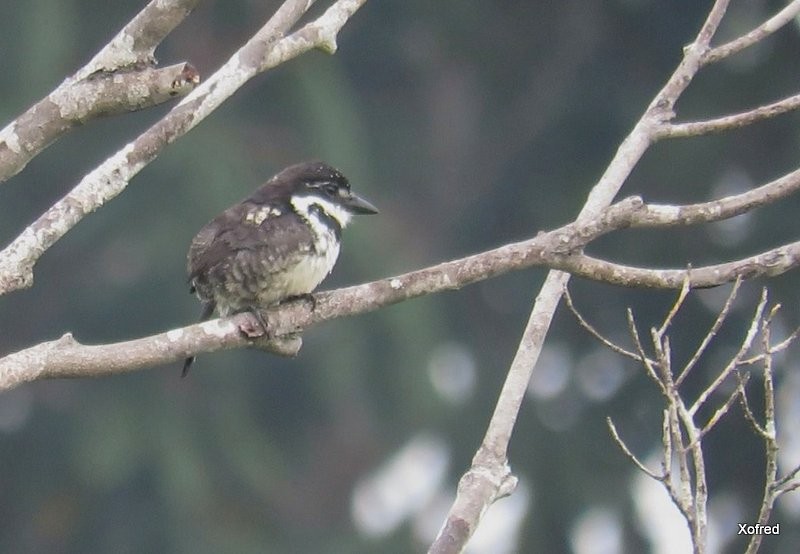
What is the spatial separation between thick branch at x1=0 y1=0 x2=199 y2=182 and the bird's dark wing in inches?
40.4

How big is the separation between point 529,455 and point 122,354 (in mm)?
8010

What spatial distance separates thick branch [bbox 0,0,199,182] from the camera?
3686 millimetres

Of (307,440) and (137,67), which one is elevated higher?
(307,440)

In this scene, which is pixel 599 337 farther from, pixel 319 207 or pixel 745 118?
pixel 319 207

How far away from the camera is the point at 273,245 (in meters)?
4.71

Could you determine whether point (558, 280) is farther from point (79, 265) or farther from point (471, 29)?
point (471, 29)

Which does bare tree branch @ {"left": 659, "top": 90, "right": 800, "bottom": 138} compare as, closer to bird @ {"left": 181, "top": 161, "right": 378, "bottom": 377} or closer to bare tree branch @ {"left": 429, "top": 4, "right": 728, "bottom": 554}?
bare tree branch @ {"left": 429, "top": 4, "right": 728, "bottom": 554}

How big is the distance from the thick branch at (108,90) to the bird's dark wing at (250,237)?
103cm

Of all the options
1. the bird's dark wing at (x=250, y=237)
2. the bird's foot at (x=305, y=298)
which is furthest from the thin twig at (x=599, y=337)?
the bird's dark wing at (x=250, y=237)

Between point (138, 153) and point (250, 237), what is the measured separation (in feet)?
3.43

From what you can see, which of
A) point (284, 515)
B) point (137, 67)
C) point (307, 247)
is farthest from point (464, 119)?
point (137, 67)

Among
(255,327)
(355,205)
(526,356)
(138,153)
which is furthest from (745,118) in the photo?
(355,205)

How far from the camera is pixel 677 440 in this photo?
3279mm

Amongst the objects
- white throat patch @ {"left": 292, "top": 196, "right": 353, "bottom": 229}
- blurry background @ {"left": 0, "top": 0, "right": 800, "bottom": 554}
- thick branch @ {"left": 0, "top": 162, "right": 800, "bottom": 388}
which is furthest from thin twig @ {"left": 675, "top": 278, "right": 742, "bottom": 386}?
blurry background @ {"left": 0, "top": 0, "right": 800, "bottom": 554}
